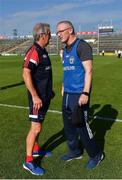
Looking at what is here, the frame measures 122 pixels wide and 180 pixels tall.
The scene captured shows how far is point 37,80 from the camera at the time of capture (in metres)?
A: 5.57

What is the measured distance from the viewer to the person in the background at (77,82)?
544 cm

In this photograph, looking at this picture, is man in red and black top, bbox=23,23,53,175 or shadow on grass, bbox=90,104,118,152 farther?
shadow on grass, bbox=90,104,118,152

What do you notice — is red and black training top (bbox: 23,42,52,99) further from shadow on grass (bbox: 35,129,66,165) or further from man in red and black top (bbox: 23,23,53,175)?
shadow on grass (bbox: 35,129,66,165)

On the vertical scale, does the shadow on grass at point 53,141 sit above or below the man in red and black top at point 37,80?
below

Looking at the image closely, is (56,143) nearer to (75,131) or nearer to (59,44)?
(75,131)

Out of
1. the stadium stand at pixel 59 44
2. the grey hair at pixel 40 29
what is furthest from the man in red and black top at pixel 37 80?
the stadium stand at pixel 59 44

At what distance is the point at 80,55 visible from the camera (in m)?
5.46

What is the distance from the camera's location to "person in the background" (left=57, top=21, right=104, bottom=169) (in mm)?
5438

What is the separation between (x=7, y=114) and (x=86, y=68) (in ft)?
15.2

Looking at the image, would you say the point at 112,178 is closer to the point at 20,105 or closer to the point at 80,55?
the point at 80,55

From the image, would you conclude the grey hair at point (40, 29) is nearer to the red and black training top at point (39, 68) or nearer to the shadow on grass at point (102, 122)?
the red and black training top at point (39, 68)

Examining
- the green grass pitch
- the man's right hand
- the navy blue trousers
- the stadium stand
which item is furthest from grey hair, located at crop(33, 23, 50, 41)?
the stadium stand

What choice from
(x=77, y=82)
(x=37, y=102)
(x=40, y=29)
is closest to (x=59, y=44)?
(x=77, y=82)

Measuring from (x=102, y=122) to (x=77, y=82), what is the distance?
310 cm
